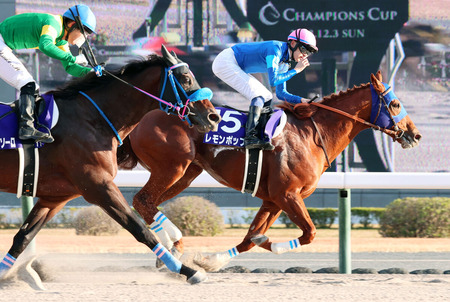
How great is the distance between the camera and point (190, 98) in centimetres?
524

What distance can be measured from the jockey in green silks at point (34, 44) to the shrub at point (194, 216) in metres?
4.78

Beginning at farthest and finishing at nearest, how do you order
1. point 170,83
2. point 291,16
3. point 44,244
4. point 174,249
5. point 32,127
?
1. point 291,16
2. point 44,244
3. point 174,249
4. point 170,83
5. point 32,127

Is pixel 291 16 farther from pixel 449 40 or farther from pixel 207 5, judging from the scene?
pixel 449 40

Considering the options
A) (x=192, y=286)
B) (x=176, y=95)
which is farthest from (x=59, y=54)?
(x=192, y=286)

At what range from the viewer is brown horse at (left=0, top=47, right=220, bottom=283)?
5.07 meters

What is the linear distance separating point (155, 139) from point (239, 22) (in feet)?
32.9

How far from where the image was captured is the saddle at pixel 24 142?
5.04 metres

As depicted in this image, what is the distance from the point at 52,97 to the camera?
521 cm

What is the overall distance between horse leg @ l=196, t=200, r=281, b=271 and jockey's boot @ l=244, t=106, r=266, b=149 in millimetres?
649

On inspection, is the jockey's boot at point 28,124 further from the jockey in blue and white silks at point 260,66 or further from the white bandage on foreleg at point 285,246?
the white bandage on foreleg at point 285,246

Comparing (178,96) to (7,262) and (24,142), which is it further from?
(7,262)

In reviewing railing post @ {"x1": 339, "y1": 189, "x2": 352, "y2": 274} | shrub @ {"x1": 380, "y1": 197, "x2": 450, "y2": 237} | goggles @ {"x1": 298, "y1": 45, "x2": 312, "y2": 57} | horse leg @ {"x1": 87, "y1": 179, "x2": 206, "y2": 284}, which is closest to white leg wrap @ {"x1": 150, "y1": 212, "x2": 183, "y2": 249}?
horse leg @ {"x1": 87, "y1": 179, "x2": 206, "y2": 284}

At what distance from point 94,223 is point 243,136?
448 centimetres

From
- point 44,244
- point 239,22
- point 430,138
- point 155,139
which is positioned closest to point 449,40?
point 430,138
